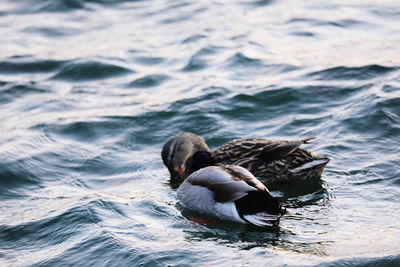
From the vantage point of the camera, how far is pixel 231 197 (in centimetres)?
686

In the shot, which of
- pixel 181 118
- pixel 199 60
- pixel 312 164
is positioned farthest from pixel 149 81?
pixel 312 164

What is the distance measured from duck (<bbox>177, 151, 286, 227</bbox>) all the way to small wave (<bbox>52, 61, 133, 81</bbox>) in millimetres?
5903

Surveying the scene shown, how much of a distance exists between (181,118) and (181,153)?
1.71 metres

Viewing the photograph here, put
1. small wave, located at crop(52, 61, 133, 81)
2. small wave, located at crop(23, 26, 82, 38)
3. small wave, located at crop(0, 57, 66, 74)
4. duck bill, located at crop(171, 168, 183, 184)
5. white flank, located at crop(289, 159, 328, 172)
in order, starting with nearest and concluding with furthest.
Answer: white flank, located at crop(289, 159, 328, 172) → duck bill, located at crop(171, 168, 183, 184) → small wave, located at crop(52, 61, 133, 81) → small wave, located at crop(0, 57, 66, 74) → small wave, located at crop(23, 26, 82, 38)

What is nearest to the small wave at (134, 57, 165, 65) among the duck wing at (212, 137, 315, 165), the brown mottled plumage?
the duck wing at (212, 137, 315, 165)

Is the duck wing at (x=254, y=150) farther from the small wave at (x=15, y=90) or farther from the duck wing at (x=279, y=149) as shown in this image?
the small wave at (x=15, y=90)

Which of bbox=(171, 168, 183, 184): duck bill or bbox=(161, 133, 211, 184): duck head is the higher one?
bbox=(161, 133, 211, 184): duck head

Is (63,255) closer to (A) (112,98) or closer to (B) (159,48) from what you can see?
(A) (112,98)

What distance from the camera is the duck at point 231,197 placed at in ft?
21.6

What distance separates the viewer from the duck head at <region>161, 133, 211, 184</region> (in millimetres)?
8852

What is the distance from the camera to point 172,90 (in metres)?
11.9

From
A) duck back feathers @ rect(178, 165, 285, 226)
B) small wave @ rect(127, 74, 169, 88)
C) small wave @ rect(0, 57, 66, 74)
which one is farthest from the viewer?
small wave @ rect(0, 57, 66, 74)

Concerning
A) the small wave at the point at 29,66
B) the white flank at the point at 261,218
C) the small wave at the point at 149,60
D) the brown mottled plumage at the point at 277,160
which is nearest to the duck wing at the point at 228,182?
the white flank at the point at 261,218

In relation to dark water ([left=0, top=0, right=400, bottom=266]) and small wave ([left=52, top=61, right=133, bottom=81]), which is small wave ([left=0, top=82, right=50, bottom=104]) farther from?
small wave ([left=52, top=61, right=133, bottom=81])
